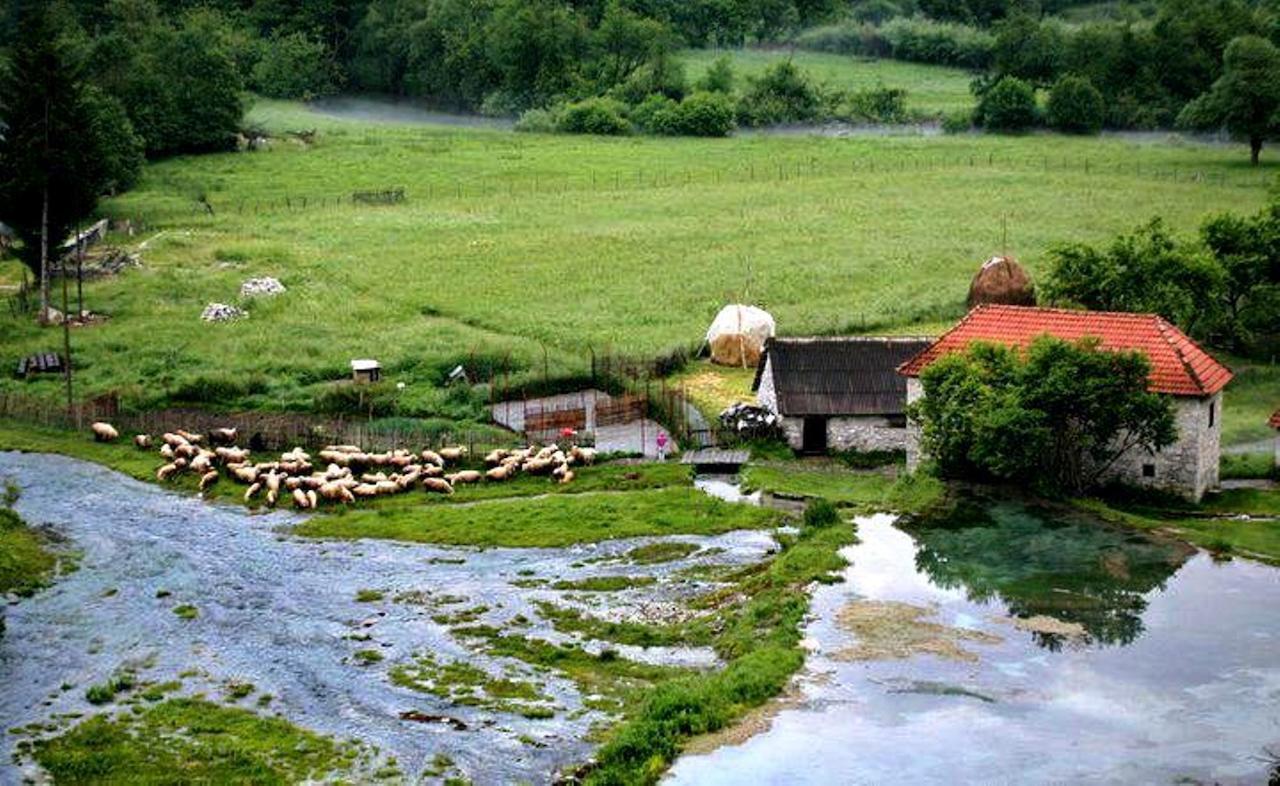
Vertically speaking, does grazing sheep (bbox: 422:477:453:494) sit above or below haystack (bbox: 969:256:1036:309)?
below

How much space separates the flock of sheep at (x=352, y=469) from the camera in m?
52.2

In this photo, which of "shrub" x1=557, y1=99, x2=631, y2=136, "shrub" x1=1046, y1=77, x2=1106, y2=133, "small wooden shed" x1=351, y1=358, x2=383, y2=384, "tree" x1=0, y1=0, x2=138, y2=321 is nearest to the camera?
"small wooden shed" x1=351, y1=358, x2=383, y2=384

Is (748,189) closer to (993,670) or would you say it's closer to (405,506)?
(405,506)

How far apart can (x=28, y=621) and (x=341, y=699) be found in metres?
9.58

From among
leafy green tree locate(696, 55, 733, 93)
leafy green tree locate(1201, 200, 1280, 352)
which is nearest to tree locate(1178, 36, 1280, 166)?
leafy green tree locate(1201, 200, 1280, 352)

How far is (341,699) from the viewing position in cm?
3750

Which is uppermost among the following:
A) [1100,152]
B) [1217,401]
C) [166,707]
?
[1100,152]

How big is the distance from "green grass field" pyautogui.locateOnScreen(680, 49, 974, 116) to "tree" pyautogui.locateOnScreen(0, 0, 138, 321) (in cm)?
6808

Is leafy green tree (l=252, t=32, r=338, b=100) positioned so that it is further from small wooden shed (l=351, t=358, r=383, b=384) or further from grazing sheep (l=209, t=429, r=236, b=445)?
grazing sheep (l=209, t=429, r=236, b=445)

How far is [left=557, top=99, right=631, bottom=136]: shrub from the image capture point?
120125 mm

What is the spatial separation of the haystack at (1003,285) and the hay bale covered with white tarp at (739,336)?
9080 mm

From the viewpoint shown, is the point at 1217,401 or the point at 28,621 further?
the point at 1217,401

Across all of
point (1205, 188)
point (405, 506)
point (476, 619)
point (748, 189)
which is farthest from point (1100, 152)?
point (476, 619)

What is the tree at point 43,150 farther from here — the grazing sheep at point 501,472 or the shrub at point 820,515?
the shrub at point 820,515
